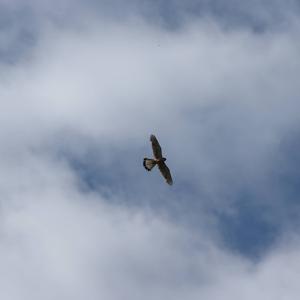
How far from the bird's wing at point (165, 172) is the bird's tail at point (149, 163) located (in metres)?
0.92

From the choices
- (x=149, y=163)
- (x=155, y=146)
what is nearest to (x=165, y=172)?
(x=149, y=163)

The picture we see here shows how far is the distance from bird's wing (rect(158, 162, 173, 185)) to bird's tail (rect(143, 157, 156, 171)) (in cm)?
92

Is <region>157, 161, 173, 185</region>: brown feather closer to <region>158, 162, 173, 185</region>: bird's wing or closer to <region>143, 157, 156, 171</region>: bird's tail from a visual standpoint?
<region>158, 162, 173, 185</region>: bird's wing

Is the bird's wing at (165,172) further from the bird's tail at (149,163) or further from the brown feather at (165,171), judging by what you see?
the bird's tail at (149,163)

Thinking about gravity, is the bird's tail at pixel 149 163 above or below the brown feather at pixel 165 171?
below

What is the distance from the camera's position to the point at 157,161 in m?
153

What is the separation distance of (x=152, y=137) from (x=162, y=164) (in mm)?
4964

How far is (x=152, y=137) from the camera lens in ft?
493

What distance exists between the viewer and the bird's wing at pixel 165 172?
153 m

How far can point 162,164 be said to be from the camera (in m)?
153

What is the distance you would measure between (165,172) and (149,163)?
3.37 m

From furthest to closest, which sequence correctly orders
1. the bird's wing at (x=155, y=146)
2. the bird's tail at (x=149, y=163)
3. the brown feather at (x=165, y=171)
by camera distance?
1. the brown feather at (x=165, y=171)
2. the bird's tail at (x=149, y=163)
3. the bird's wing at (x=155, y=146)

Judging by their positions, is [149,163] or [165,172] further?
[165,172]

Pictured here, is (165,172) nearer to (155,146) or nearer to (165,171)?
(165,171)
